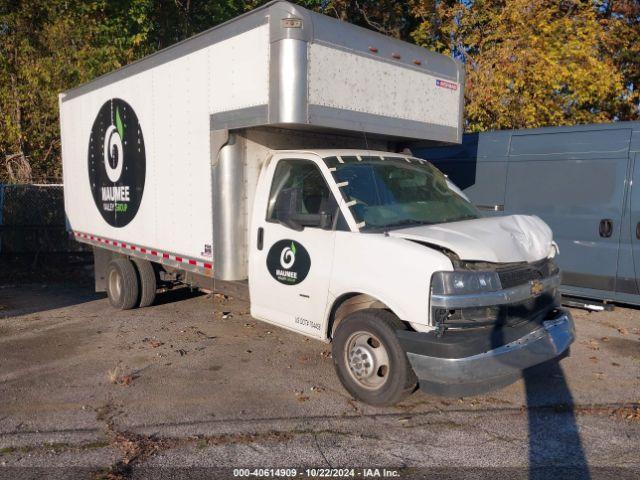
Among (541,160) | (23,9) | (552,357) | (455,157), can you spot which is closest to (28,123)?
(23,9)

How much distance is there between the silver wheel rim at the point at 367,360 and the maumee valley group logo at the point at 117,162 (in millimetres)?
3968

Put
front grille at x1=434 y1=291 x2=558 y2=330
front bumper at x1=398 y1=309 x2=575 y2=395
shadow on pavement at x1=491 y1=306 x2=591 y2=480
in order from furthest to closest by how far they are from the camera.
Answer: front grille at x1=434 y1=291 x2=558 y2=330 → front bumper at x1=398 y1=309 x2=575 y2=395 → shadow on pavement at x1=491 y1=306 x2=591 y2=480

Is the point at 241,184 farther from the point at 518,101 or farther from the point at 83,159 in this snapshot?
the point at 518,101

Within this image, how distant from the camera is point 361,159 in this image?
5.33 metres

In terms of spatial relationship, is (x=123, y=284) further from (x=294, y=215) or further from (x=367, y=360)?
(x=367, y=360)

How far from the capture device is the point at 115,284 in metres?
8.35

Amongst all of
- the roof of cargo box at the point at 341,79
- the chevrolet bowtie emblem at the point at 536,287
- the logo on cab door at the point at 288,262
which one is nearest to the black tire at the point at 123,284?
the roof of cargo box at the point at 341,79

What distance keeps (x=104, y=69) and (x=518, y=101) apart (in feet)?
34.8

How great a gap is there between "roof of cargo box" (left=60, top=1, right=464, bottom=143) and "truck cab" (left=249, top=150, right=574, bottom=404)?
0.43 metres

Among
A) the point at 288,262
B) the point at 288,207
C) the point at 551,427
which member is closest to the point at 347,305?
the point at 288,262

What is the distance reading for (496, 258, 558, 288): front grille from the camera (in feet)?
14.2

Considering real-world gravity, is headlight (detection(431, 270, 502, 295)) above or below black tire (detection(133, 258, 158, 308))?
above

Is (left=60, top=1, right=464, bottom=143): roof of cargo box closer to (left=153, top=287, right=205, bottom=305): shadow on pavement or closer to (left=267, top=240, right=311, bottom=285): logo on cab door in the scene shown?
(left=267, top=240, right=311, bottom=285): logo on cab door

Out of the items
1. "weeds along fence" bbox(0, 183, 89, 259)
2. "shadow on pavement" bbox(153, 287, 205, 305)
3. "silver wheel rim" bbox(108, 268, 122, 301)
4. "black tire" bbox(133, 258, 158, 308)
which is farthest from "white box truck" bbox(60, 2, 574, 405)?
"weeds along fence" bbox(0, 183, 89, 259)
